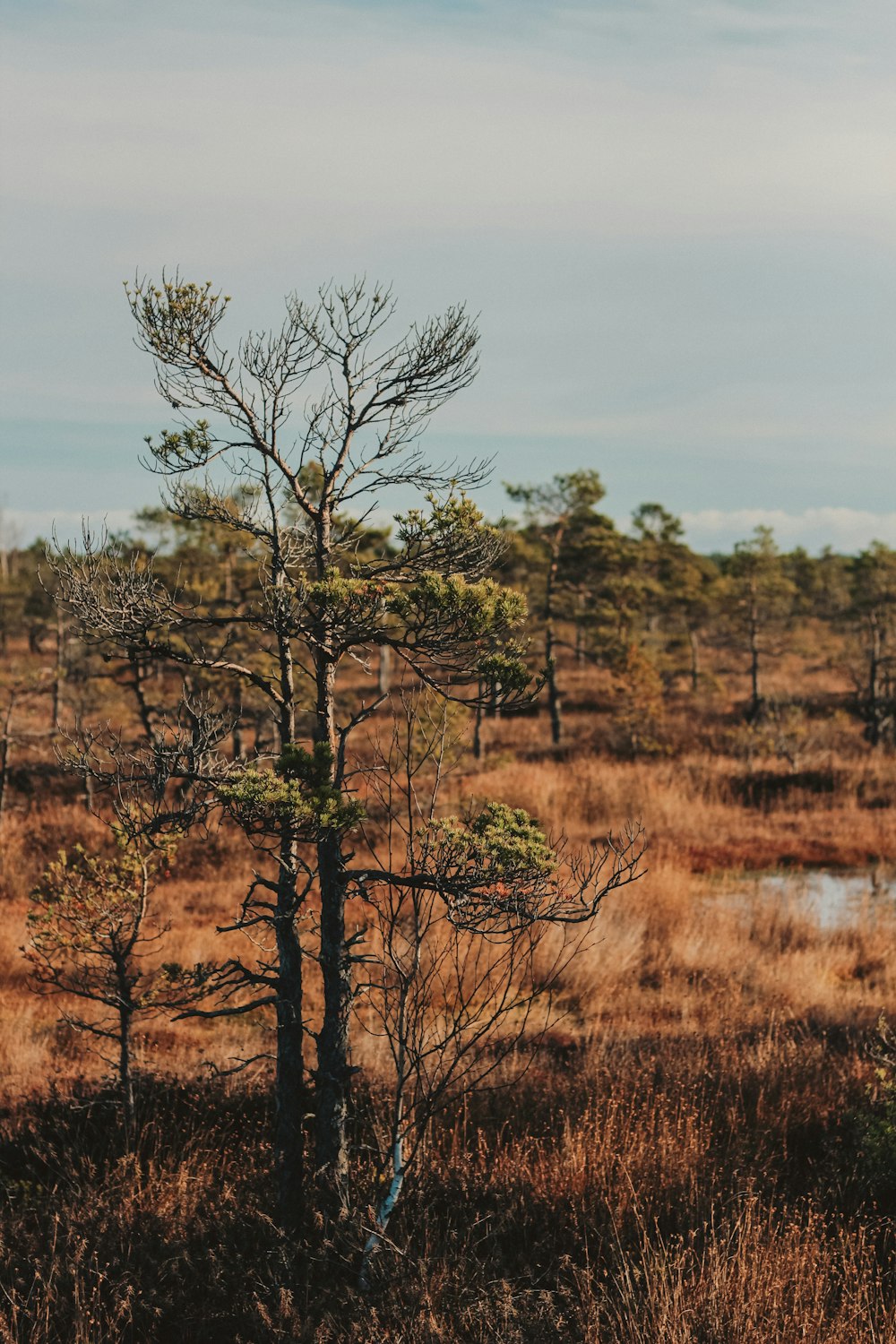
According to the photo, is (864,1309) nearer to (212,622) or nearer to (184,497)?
(212,622)

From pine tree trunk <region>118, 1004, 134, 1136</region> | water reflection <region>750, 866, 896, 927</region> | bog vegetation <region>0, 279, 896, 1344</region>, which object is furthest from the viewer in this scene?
water reflection <region>750, 866, 896, 927</region>

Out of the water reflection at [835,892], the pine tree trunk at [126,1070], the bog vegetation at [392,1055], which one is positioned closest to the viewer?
the bog vegetation at [392,1055]

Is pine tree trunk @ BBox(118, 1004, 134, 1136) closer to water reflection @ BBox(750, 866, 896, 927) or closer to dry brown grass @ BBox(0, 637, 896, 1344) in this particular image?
dry brown grass @ BBox(0, 637, 896, 1344)

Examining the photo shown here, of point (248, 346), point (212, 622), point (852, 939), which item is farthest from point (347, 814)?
point (852, 939)

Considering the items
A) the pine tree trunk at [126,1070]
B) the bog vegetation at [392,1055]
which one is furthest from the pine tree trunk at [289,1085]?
the pine tree trunk at [126,1070]

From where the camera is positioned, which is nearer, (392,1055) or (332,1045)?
(332,1045)

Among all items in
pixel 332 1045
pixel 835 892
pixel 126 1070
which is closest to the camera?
pixel 332 1045

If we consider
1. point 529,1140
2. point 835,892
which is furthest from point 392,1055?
point 835,892

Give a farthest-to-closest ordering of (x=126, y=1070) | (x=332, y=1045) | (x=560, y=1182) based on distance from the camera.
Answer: (x=126, y=1070)
(x=560, y=1182)
(x=332, y=1045)

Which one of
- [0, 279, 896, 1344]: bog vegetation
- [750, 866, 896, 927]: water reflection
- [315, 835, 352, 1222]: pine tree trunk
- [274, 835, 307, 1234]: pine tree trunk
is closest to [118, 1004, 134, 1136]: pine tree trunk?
[0, 279, 896, 1344]: bog vegetation

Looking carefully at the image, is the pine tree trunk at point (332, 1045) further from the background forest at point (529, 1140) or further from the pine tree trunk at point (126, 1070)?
the pine tree trunk at point (126, 1070)

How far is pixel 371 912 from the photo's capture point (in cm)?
1333

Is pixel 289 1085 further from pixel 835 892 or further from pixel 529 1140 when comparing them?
pixel 835 892

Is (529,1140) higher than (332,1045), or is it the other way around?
(332,1045)
